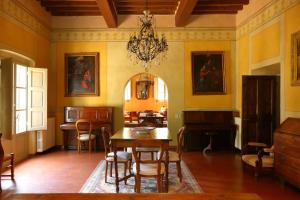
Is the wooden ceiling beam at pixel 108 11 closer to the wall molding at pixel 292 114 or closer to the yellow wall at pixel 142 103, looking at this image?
the wall molding at pixel 292 114

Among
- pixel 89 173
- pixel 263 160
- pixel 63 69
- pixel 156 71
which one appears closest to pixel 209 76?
pixel 156 71

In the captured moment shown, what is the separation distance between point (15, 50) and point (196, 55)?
16.9 feet

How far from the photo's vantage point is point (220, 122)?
8430 mm

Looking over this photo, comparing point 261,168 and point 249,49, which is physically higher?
point 249,49

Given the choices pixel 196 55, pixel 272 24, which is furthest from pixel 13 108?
pixel 272 24

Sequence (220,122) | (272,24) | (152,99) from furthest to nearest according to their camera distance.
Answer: (152,99)
(220,122)
(272,24)

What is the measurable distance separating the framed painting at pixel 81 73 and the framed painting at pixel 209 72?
10.3ft

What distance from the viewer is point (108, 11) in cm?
742

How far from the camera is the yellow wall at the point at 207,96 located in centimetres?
892

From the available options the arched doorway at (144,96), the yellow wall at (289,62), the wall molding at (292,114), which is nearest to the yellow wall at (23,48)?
the yellow wall at (289,62)

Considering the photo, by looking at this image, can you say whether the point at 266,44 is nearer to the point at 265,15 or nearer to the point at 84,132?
the point at 265,15

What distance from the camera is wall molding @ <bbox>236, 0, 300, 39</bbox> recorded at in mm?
5805

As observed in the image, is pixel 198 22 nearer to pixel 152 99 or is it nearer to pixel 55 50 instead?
pixel 55 50

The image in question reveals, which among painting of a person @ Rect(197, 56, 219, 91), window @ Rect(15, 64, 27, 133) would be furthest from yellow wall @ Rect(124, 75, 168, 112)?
window @ Rect(15, 64, 27, 133)
